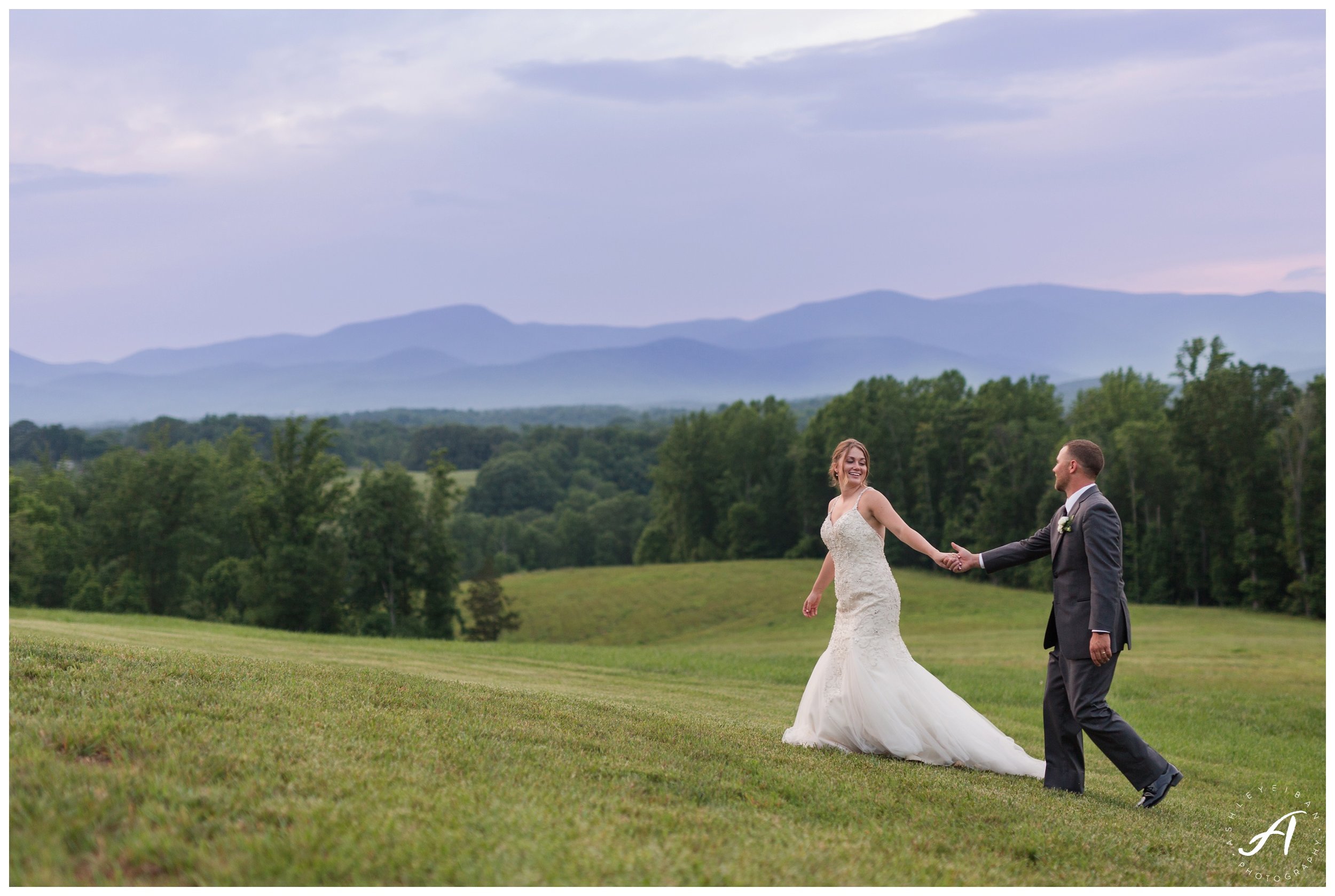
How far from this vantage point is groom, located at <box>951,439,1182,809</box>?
28.2 feet

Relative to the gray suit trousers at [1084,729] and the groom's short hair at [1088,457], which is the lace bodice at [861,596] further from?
the groom's short hair at [1088,457]

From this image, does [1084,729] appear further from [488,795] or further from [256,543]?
[256,543]

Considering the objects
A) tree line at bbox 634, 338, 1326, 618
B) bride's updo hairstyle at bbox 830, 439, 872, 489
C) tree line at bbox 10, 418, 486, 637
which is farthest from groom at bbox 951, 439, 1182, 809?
tree line at bbox 10, 418, 486, 637

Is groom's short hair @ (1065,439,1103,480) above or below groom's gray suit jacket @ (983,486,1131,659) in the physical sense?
above

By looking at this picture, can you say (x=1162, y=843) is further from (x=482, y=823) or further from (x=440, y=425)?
(x=440, y=425)

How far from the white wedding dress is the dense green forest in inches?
1809

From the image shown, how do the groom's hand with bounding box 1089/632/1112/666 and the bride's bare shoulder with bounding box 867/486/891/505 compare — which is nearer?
the groom's hand with bounding box 1089/632/1112/666

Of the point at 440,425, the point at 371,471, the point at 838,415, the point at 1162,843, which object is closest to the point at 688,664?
the point at 1162,843

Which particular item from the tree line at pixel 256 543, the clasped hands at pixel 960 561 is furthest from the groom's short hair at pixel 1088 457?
the tree line at pixel 256 543

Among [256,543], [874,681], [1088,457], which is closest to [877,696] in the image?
[874,681]

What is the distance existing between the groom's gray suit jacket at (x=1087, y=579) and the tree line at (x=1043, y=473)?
1828 inches

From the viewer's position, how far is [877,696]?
9.34m

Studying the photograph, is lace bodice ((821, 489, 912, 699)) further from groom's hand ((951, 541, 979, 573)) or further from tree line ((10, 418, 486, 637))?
tree line ((10, 418, 486, 637))

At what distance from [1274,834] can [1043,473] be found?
69861 millimetres
